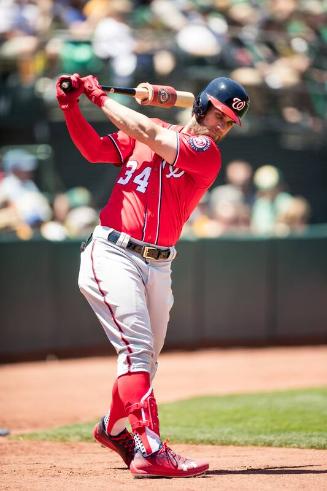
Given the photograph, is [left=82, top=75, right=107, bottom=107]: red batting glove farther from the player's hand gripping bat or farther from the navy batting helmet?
the navy batting helmet

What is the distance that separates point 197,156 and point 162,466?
155 centimetres

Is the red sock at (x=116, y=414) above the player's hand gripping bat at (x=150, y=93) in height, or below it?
below

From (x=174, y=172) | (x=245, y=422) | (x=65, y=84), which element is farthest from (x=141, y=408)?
(x=245, y=422)

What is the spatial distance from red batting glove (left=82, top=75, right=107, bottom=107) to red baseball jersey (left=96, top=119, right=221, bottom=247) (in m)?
0.34

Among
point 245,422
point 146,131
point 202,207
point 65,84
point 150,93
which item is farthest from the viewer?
point 202,207

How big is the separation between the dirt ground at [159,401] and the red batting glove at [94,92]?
74.2 inches

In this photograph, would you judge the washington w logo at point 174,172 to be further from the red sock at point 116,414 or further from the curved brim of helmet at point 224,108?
the red sock at point 116,414

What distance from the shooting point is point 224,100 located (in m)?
4.68

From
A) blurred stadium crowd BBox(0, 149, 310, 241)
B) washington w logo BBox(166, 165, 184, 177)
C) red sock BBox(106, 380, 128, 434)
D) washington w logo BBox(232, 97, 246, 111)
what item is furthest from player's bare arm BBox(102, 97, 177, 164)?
blurred stadium crowd BBox(0, 149, 310, 241)

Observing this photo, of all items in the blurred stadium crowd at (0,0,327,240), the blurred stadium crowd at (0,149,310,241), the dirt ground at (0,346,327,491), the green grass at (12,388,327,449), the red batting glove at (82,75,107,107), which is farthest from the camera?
the blurred stadium crowd at (0,0,327,240)

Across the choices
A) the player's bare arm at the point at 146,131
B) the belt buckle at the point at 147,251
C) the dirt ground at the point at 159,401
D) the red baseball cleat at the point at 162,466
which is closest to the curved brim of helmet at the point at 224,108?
the player's bare arm at the point at 146,131

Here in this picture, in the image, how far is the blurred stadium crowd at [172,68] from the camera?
9.80 meters

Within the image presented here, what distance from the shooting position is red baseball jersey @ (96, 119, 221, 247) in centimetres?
464

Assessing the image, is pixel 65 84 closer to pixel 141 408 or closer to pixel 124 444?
pixel 141 408
